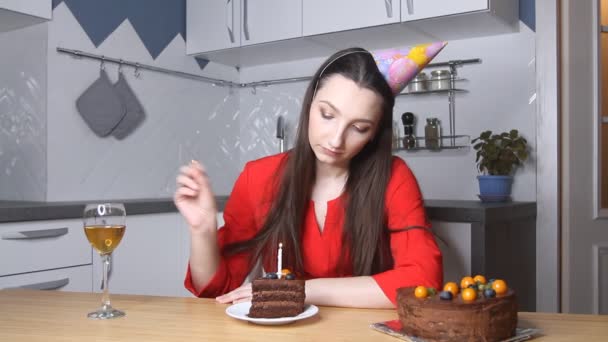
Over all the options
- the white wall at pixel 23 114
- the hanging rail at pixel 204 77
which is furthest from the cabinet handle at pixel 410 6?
the white wall at pixel 23 114

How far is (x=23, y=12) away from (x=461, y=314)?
2.32 m

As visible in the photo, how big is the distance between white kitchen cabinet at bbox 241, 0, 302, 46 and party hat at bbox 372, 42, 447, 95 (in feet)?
5.33

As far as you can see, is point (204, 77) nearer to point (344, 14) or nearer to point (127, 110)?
point (127, 110)

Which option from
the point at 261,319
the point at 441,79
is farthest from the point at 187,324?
the point at 441,79

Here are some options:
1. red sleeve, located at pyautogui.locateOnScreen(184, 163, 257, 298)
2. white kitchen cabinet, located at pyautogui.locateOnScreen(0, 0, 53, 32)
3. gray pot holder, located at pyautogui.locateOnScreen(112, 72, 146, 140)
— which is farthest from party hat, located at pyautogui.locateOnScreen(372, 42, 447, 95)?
gray pot holder, located at pyautogui.locateOnScreen(112, 72, 146, 140)

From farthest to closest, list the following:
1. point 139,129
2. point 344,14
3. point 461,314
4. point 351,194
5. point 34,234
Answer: point 139,129 < point 344,14 < point 34,234 < point 351,194 < point 461,314

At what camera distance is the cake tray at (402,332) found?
2.91 ft

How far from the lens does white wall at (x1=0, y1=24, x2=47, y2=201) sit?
2.73m

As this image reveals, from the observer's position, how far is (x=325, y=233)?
1609 mm

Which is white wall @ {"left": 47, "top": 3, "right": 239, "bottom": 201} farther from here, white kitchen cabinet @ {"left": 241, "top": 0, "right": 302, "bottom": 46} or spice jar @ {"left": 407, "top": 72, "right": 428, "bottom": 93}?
spice jar @ {"left": 407, "top": 72, "right": 428, "bottom": 93}

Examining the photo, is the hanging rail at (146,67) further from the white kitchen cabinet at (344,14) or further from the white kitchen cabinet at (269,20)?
the white kitchen cabinet at (344,14)

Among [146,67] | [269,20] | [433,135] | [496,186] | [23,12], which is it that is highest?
[269,20]

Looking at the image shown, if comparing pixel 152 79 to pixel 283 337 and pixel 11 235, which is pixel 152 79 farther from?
pixel 283 337

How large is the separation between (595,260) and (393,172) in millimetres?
1580
